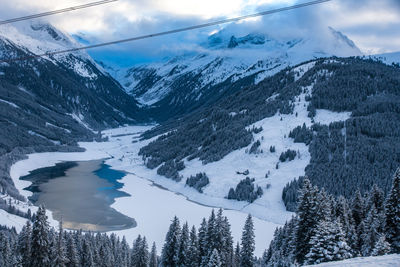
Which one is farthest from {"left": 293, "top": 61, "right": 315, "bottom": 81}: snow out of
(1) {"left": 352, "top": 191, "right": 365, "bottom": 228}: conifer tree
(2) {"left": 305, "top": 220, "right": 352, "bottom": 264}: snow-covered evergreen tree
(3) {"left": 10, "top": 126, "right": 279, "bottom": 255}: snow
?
(2) {"left": 305, "top": 220, "right": 352, "bottom": 264}: snow-covered evergreen tree

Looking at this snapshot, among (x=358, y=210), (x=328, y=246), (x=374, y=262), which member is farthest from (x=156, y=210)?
(x=374, y=262)

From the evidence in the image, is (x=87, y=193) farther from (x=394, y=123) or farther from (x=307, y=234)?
(x=394, y=123)

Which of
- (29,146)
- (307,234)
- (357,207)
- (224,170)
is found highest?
(29,146)

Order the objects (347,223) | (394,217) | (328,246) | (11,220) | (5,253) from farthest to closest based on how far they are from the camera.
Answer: (11,220), (5,253), (347,223), (394,217), (328,246)

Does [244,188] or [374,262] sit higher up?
[244,188]

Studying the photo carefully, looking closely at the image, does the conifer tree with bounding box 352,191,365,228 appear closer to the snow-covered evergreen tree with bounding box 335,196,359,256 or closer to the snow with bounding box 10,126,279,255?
the snow-covered evergreen tree with bounding box 335,196,359,256

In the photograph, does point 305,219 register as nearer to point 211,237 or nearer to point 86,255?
point 211,237

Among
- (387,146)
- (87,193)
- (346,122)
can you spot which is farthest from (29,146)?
(387,146)
